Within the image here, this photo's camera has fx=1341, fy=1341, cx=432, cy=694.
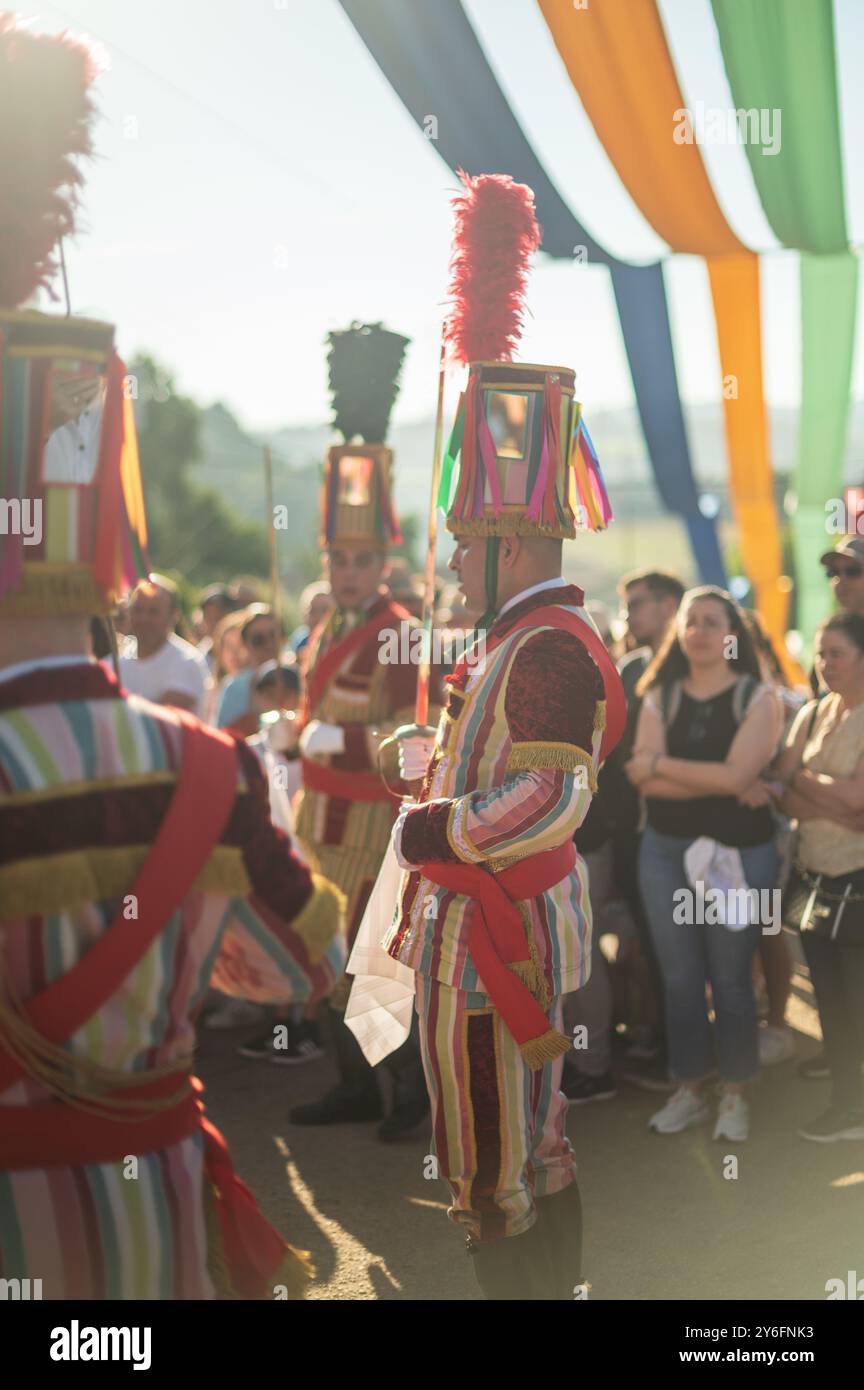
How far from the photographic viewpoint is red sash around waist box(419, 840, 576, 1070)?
2.61 metres

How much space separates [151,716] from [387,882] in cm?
135

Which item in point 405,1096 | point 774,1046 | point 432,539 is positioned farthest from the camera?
point 774,1046

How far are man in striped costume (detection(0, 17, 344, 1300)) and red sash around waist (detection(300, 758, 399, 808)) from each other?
2534mm

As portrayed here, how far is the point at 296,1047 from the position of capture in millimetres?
5199

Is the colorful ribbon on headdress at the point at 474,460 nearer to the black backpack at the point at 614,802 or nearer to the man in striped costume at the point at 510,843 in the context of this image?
the man in striped costume at the point at 510,843

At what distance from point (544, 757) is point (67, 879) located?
41.5 inches

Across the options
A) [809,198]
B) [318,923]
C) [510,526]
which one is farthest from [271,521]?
[809,198]

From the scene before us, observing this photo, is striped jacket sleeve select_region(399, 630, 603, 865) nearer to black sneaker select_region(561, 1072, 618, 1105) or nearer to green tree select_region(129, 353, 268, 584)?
black sneaker select_region(561, 1072, 618, 1105)

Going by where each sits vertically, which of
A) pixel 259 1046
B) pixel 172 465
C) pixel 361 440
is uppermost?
pixel 172 465

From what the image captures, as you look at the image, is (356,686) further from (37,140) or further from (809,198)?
(809,198)

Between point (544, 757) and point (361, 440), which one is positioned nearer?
point (544, 757)

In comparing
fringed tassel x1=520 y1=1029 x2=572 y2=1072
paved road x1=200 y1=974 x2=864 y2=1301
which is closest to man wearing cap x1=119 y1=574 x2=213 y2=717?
paved road x1=200 y1=974 x2=864 y2=1301

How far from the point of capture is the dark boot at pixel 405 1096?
4.34 meters

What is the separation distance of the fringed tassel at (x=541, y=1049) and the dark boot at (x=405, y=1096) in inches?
71.5
